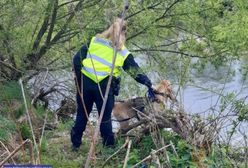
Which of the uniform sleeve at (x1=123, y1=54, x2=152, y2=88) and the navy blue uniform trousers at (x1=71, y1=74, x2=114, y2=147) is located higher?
the uniform sleeve at (x1=123, y1=54, x2=152, y2=88)

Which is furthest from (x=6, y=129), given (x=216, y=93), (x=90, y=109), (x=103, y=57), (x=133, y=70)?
(x=216, y=93)

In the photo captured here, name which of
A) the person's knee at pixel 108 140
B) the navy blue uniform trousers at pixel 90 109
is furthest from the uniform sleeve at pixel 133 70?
the person's knee at pixel 108 140

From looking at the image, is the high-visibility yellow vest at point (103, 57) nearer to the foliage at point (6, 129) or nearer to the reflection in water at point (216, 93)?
the reflection in water at point (216, 93)

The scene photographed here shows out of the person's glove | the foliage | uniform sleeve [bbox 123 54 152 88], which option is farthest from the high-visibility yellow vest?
the foliage

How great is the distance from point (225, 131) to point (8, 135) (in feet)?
7.89

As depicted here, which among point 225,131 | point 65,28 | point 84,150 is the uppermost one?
point 65,28

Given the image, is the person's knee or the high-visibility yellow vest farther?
the person's knee

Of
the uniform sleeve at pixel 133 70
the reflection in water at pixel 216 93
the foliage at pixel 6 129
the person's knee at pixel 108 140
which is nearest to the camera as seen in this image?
the reflection in water at pixel 216 93

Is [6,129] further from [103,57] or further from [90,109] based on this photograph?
[103,57]

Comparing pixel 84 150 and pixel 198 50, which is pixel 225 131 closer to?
pixel 84 150

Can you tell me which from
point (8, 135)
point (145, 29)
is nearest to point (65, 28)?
point (145, 29)

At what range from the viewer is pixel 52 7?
8727 millimetres

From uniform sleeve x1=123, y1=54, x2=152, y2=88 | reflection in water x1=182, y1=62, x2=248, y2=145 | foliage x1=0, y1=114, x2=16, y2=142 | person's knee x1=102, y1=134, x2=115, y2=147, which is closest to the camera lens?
reflection in water x1=182, y1=62, x2=248, y2=145

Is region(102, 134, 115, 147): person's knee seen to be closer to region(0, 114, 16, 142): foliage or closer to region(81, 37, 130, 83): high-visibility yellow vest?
region(81, 37, 130, 83): high-visibility yellow vest
